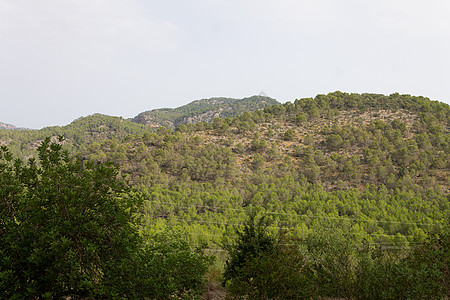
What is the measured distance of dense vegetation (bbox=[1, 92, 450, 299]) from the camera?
10.4 meters

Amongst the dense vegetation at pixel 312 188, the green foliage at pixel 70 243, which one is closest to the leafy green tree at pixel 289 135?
the dense vegetation at pixel 312 188

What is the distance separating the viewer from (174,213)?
4281cm

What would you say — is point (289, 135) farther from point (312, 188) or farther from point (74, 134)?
point (74, 134)

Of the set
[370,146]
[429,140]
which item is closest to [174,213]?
[370,146]

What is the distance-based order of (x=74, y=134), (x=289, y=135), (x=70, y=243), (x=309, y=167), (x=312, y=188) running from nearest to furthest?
1. (x=70, y=243)
2. (x=312, y=188)
3. (x=309, y=167)
4. (x=289, y=135)
5. (x=74, y=134)

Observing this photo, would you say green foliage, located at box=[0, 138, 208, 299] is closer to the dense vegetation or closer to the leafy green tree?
the dense vegetation

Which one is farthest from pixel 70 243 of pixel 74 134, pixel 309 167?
pixel 74 134

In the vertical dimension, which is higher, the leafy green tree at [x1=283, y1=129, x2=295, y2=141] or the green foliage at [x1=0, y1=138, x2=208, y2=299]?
the leafy green tree at [x1=283, y1=129, x2=295, y2=141]

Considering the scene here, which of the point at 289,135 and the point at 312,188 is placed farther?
the point at 289,135

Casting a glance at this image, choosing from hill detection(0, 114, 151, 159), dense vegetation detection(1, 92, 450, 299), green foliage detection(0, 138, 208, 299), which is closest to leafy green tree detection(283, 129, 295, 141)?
dense vegetation detection(1, 92, 450, 299)

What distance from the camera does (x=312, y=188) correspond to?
51.5m

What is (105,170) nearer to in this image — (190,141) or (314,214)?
(314,214)

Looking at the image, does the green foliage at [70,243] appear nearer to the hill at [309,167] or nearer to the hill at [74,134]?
the hill at [309,167]

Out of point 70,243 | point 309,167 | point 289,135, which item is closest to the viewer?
point 70,243
